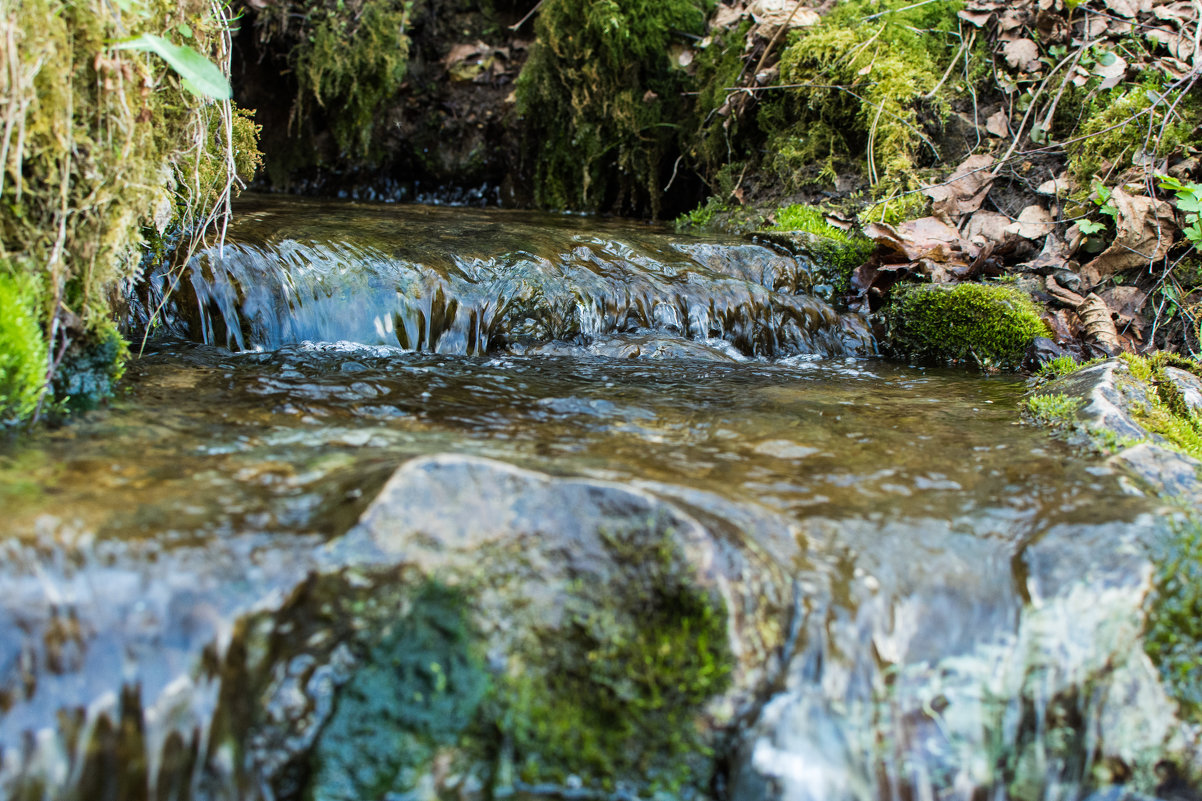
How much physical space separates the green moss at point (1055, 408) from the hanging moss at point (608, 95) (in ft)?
16.1

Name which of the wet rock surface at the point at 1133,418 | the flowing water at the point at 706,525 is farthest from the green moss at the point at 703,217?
the wet rock surface at the point at 1133,418

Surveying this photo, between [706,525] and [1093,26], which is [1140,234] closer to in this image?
[1093,26]

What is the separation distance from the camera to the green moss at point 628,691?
1.51 metres

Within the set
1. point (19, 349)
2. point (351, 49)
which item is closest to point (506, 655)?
point (19, 349)

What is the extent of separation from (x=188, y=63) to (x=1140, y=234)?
4.62 metres

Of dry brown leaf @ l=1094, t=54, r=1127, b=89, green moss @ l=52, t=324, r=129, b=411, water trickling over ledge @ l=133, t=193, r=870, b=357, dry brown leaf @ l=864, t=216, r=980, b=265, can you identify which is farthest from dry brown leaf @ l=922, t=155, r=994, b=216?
green moss @ l=52, t=324, r=129, b=411

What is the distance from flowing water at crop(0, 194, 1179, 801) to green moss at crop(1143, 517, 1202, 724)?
5 cm

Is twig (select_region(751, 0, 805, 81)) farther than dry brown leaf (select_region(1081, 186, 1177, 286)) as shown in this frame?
Yes

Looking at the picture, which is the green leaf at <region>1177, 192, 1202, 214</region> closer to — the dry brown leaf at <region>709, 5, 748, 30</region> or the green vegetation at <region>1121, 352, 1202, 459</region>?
the green vegetation at <region>1121, 352, 1202, 459</region>

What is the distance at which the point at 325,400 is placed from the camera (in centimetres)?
259

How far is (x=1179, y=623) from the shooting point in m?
1.69

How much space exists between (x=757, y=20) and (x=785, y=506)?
5612 mm

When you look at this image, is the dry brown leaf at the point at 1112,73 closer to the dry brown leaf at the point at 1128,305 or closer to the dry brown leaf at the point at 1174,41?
the dry brown leaf at the point at 1174,41

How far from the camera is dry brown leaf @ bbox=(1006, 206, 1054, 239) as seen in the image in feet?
15.4
